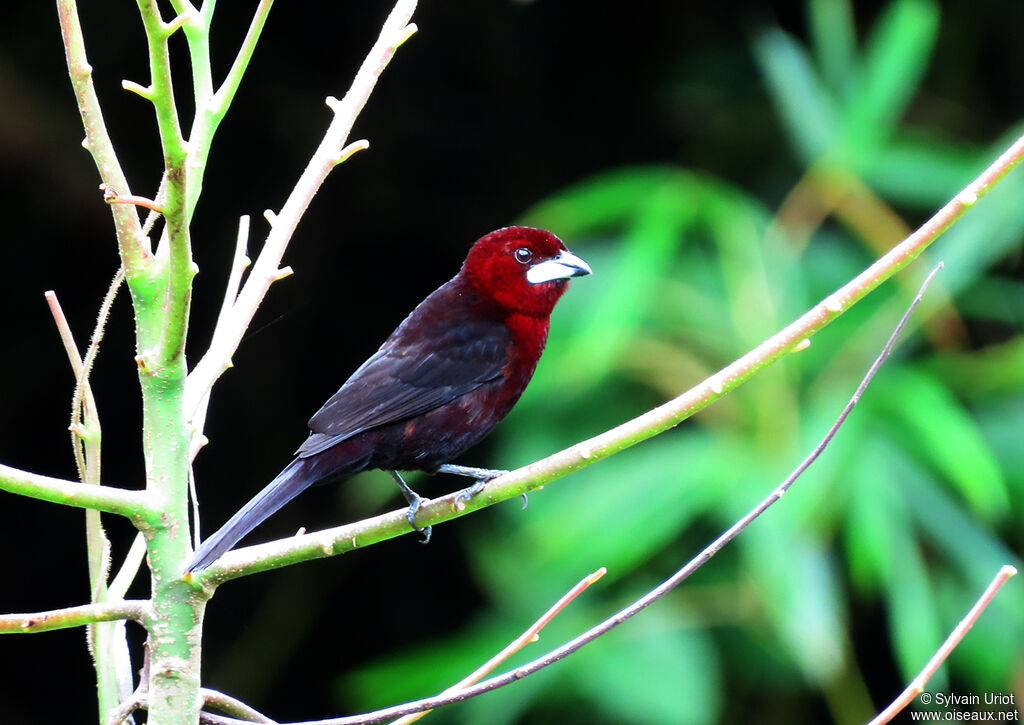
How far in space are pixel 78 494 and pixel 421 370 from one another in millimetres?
1155

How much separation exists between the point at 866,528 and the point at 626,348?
2.66 ft

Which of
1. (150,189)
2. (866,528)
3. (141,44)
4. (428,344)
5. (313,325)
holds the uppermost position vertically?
(141,44)

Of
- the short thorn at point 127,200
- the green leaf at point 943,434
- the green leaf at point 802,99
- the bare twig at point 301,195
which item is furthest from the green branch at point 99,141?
the green leaf at point 802,99

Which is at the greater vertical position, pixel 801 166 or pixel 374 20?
pixel 374 20

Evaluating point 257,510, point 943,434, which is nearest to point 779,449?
point 943,434

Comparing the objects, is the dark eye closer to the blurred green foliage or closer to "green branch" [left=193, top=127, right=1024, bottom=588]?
the blurred green foliage

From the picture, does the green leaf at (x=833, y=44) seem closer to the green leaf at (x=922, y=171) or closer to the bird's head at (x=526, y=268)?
the green leaf at (x=922, y=171)

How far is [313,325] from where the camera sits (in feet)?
13.2

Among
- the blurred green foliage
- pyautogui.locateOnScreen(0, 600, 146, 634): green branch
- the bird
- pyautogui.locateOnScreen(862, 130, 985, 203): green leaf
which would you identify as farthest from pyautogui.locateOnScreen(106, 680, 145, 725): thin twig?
pyautogui.locateOnScreen(862, 130, 985, 203): green leaf

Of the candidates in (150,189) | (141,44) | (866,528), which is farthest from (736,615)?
(141,44)

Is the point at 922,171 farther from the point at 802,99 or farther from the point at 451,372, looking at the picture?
the point at 451,372

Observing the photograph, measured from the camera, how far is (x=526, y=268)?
2.19 m

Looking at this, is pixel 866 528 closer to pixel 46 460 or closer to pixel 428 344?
pixel 428 344

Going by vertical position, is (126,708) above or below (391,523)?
below
